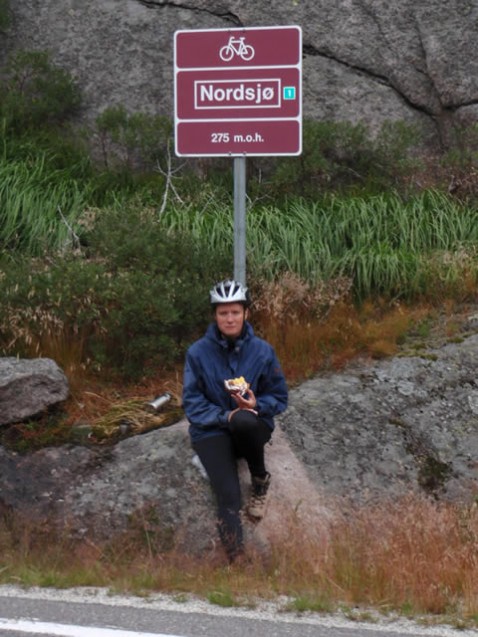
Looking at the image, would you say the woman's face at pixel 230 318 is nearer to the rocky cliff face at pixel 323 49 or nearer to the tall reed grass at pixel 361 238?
the tall reed grass at pixel 361 238


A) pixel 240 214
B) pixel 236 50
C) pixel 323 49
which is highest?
pixel 323 49

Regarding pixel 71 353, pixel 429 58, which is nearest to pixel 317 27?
pixel 429 58

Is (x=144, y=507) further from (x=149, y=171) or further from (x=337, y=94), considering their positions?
(x=337, y=94)

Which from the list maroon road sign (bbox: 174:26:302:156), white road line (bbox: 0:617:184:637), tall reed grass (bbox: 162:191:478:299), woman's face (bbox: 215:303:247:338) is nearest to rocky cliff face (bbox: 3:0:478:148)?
tall reed grass (bbox: 162:191:478:299)

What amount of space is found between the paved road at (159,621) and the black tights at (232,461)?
0.78m

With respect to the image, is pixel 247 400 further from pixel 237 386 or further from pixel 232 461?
pixel 232 461

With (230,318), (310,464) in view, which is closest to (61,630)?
(230,318)

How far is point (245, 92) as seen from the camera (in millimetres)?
7242

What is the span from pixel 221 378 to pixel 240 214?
1319 millimetres

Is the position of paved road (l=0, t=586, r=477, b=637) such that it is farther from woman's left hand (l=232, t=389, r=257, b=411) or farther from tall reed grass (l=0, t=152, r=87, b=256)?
tall reed grass (l=0, t=152, r=87, b=256)

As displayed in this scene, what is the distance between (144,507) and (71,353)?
6.16 ft

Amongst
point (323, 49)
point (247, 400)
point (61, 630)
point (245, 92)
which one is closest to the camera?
point (61, 630)

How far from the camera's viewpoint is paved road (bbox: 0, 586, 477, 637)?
515cm

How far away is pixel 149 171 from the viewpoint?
11.7m
